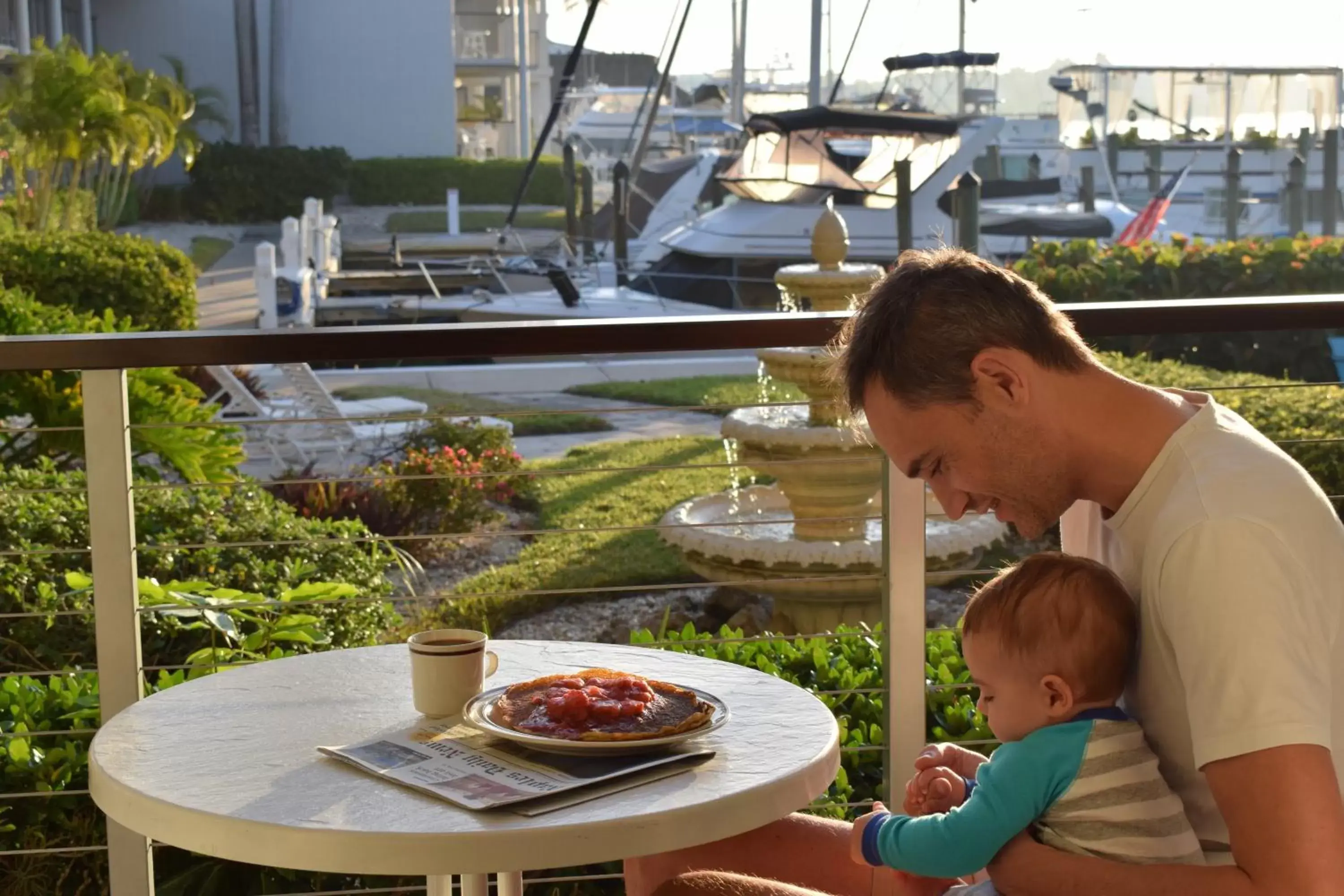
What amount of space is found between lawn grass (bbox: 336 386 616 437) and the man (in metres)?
10.6

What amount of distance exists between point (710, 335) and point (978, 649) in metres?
0.95

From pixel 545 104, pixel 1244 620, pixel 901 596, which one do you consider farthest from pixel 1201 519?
pixel 545 104

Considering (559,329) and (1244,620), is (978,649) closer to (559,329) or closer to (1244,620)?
(1244,620)

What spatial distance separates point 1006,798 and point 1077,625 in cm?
18

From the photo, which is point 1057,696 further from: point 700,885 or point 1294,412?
point 1294,412

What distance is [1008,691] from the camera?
5.01 feet

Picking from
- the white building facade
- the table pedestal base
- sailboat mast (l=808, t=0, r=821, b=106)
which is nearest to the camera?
the table pedestal base

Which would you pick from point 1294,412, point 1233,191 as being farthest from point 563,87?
point 1294,412

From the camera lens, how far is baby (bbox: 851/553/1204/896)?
4.87 feet

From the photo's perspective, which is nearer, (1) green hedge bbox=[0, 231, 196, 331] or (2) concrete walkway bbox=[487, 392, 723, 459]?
(1) green hedge bbox=[0, 231, 196, 331]

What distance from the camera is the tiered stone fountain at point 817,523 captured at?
6.10 metres

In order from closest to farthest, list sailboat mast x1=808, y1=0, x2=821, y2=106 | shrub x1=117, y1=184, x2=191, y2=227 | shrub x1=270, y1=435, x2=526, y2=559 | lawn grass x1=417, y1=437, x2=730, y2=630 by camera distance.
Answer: lawn grass x1=417, y1=437, x2=730, y2=630 < shrub x1=270, y1=435, x2=526, y2=559 < sailboat mast x1=808, y1=0, x2=821, y2=106 < shrub x1=117, y1=184, x2=191, y2=227

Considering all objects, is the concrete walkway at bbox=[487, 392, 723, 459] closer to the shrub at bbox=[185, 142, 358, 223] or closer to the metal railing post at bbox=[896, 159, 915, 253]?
the metal railing post at bbox=[896, 159, 915, 253]

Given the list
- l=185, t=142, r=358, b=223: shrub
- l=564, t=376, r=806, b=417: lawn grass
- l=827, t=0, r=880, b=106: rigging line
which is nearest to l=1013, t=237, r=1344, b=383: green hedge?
l=564, t=376, r=806, b=417: lawn grass
